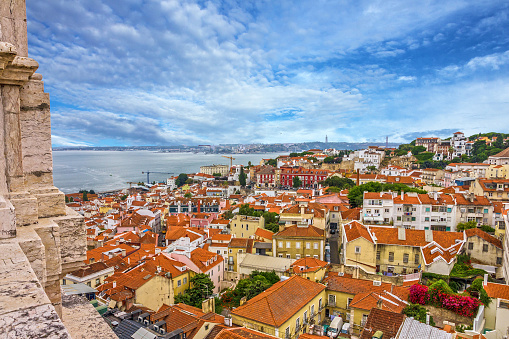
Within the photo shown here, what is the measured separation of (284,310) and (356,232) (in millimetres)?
10069

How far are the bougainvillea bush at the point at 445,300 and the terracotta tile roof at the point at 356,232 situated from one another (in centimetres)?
672

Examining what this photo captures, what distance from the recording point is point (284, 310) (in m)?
13.1

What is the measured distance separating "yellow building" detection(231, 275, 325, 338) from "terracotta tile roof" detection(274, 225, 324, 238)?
8925mm

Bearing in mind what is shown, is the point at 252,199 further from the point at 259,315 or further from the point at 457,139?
the point at 457,139

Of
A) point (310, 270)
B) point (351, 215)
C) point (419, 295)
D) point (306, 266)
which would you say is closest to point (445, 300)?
point (419, 295)

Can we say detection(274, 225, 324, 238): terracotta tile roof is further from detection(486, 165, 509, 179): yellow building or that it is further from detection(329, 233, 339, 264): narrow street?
detection(486, 165, 509, 179): yellow building

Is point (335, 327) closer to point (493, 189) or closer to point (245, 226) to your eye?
point (245, 226)

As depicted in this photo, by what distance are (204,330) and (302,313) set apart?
13.7 feet

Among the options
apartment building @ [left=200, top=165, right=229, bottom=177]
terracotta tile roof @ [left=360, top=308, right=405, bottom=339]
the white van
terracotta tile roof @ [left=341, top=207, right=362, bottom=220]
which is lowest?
the white van

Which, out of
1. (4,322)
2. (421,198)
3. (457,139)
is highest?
(457,139)

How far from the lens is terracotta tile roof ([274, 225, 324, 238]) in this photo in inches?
954

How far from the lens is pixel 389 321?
11070 mm

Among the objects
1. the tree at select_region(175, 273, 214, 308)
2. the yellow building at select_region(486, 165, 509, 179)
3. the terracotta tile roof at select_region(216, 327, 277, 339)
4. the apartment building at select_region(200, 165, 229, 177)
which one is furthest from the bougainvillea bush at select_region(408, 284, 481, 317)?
the apartment building at select_region(200, 165, 229, 177)

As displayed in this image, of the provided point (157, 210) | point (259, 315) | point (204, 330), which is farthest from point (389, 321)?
point (157, 210)
